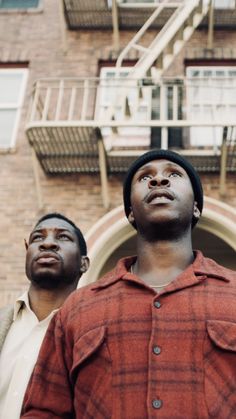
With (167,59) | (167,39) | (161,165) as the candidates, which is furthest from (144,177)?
Result: (167,59)

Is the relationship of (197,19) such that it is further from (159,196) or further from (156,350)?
(156,350)

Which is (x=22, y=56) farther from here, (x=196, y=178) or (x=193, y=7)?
(x=196, y=178)

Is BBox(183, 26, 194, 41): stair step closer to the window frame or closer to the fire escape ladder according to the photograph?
the fire escape ladder

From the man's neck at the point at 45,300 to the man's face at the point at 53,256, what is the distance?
4 cm

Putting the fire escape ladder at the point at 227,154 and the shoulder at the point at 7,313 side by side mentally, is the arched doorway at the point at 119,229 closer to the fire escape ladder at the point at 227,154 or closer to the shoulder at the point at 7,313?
the fire escape ladder at the point at 227,154

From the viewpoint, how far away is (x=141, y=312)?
1886 millimetres

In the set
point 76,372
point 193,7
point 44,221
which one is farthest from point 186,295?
point 193,7

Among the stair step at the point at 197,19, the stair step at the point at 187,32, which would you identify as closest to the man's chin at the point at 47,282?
the stair step at the point at 187,32

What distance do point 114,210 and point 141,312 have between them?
497 centimetres

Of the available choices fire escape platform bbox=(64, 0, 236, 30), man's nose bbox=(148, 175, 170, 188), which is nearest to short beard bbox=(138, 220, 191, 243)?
man's nose bbox=(148, 175, 170, 188)

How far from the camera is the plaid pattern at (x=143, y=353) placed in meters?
1.67

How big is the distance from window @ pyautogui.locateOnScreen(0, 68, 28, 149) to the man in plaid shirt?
5921mm

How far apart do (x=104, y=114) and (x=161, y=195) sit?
458cm

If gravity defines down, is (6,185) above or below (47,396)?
above
